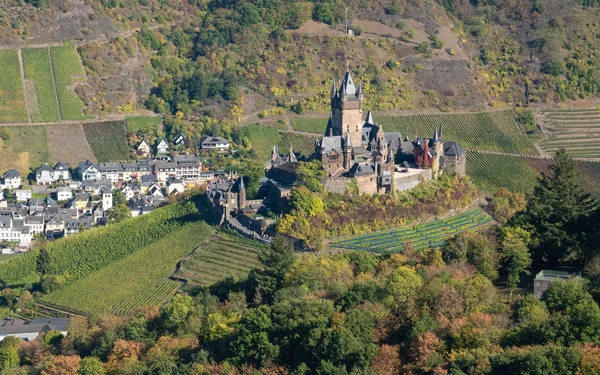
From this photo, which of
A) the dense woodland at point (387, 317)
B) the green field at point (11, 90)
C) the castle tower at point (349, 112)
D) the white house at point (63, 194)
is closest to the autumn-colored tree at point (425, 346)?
the dense woodland at point (387, 317)

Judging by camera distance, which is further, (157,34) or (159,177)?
(157,34)

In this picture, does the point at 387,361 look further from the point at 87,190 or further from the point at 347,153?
the point at 87,190

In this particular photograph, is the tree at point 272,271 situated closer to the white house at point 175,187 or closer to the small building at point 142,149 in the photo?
the white house at point 175,187

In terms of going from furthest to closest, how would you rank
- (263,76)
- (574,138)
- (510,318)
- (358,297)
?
1. (263,76)
2. (574,138)
3. (358,297)
4. (510,318)

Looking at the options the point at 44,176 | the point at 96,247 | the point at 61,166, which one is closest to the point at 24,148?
the point at 61,166

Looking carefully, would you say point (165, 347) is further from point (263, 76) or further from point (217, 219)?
point (263, 76)

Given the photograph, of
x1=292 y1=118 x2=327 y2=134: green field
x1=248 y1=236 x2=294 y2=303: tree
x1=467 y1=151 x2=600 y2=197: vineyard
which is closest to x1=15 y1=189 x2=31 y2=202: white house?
x1=292 y1=118 x2=327 y2=134: green field

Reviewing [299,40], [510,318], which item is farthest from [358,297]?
[299,40]
